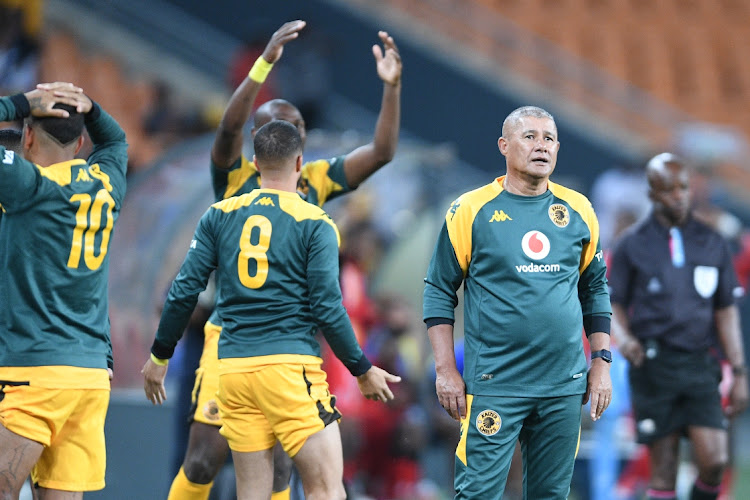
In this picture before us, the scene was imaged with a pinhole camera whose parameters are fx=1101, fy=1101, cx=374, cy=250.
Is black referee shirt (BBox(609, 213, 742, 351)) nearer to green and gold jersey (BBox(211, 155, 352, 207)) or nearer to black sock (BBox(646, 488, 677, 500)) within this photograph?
black sock (BBox(646, 488, 677, 500))

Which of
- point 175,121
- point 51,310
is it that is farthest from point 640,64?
point 51,310

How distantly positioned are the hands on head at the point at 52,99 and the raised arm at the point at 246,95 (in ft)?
3.44

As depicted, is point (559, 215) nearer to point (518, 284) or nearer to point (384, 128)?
point (518, 284)

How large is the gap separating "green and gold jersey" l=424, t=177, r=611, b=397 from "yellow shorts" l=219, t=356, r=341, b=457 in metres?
0.68

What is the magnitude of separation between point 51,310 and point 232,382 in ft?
3.01

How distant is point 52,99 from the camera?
5.11 meters

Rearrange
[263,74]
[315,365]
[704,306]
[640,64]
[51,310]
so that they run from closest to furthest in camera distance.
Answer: [51,310]
[315,365]
[263,74]
[704,306]
[640,64]

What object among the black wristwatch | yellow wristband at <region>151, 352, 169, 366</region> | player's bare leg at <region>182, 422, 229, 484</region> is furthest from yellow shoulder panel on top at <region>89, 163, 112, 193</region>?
the black wristwatch

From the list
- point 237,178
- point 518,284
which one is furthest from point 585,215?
point 237,178

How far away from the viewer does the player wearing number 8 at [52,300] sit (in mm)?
4949

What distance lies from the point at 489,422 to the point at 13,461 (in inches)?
85.9

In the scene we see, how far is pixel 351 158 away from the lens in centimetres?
655

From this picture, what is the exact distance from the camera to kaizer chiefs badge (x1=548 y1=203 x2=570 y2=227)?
5.39 metres

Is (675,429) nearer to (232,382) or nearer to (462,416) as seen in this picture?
(462,416)
